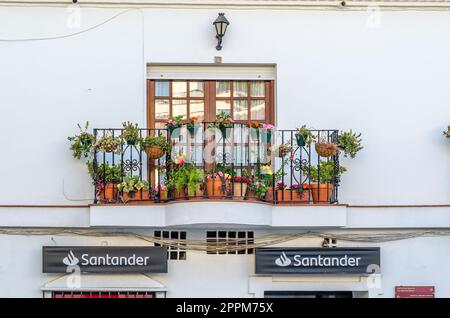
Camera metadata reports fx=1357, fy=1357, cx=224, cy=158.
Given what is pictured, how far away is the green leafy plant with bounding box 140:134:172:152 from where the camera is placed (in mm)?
19969

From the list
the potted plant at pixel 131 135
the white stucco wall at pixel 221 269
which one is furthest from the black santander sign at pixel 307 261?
→ the potted plant at pixel 131 135

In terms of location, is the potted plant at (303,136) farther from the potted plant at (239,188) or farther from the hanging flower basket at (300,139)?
the potted plant at (239,188)

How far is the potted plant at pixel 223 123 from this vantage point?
1995cm

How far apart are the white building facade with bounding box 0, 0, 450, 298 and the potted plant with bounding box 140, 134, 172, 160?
0.37 meters

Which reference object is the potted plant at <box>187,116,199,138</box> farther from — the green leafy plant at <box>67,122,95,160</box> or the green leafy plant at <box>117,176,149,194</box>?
the green leafy plant at <box>67,122,95,160</box>

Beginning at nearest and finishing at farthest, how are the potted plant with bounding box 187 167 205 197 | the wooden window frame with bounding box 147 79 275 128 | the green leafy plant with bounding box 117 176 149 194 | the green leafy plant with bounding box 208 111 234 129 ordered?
the potted plant with bounding box 187 167 205 197, the green leafy plant with bounding box 208 111 234 129, the green leafy plant with bounding box 117 176 149 194, the wooden window frame with bounding box 147 79 275 128

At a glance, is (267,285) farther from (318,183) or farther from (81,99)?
(81,99)

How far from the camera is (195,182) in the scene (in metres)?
19.8

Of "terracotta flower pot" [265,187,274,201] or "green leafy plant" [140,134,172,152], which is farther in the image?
"terracotta flower pot" [265,187,274,201]

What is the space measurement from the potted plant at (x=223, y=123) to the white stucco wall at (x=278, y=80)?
1.08m

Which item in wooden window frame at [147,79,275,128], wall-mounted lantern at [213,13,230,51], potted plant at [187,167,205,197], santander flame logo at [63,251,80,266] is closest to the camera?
potted plant at [187,167,205,197]

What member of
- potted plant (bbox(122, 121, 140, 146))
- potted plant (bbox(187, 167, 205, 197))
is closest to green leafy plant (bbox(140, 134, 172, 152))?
potted plant (bbox(122, 121, 140, 146))

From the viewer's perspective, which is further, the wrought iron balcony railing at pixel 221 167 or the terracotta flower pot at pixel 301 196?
the terracotta flower pot at pixel 301 196

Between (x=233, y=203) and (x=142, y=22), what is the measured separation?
328 centimetres
